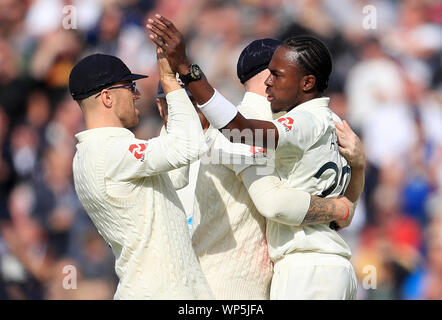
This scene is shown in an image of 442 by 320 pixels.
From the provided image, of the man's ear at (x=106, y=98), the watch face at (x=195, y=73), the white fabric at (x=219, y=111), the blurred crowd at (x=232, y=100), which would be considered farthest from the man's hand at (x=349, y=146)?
the blurred crowd at (x=232, y=100)

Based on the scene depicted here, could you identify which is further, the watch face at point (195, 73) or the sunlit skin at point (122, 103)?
the sunlit skin at point (122, 103)

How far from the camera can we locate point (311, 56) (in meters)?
3.40

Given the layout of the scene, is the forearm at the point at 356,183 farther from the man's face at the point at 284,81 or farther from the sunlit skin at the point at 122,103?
the sunlit skin at the point at 122,103

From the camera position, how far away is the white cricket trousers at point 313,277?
334cm

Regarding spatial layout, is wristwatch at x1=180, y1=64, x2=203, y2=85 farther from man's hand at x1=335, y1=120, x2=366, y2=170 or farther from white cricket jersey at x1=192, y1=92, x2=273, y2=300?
man's hand at x1=335, y1=120, x2=366, y2=170

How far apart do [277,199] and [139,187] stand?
0.60m

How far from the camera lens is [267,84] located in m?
3.50

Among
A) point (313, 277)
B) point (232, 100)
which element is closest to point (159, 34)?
point (313, 277)

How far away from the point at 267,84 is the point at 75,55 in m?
3.96

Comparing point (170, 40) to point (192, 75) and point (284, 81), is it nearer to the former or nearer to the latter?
point (192, 75)

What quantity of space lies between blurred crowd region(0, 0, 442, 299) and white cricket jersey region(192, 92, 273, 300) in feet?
9.41

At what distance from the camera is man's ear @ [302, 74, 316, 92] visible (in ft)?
11.2

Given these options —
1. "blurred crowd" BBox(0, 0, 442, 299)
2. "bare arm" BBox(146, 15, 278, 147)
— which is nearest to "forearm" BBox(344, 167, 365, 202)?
"bare arm" BBox(146, 15, 278, 147)
